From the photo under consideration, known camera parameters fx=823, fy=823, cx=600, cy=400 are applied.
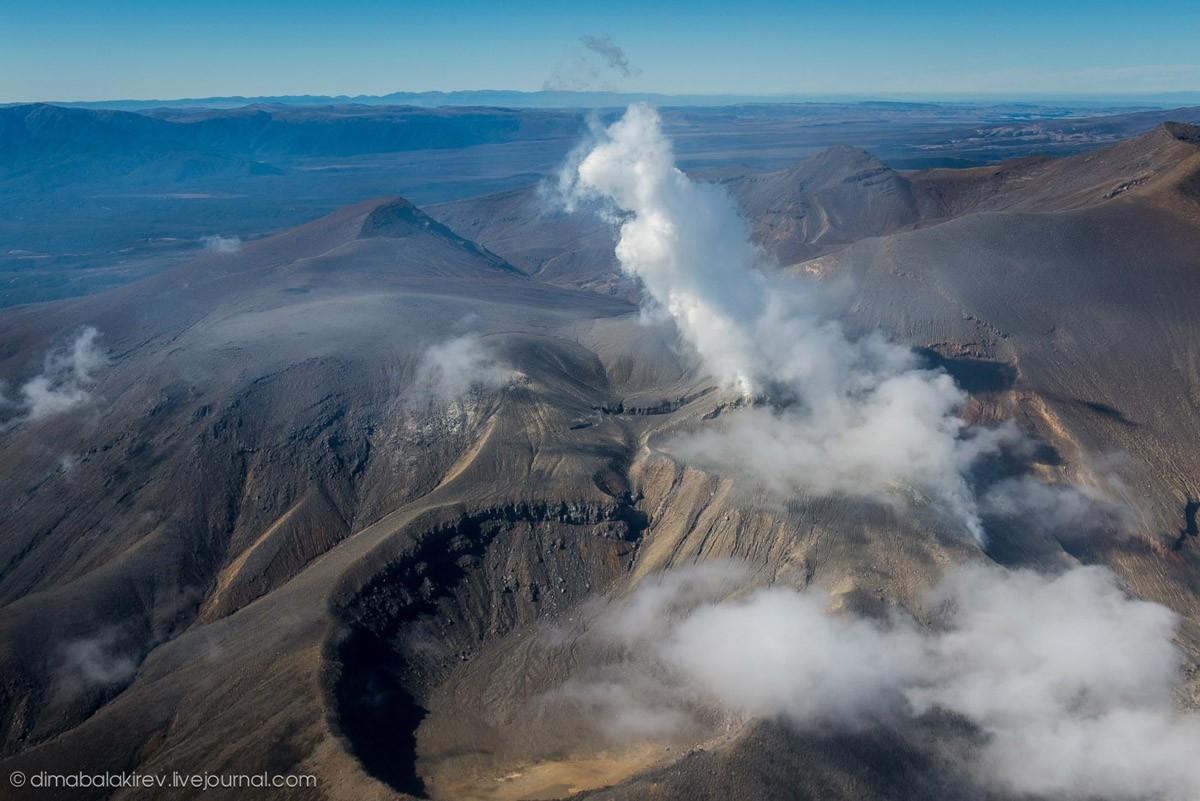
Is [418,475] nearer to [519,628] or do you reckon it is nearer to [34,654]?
[519,628]

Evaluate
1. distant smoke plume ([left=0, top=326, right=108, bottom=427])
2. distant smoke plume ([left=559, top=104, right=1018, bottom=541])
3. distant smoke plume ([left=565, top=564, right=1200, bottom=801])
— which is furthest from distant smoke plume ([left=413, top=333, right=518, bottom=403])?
distant smoke plume ([left=0, top=326, right=108, bottom=427])

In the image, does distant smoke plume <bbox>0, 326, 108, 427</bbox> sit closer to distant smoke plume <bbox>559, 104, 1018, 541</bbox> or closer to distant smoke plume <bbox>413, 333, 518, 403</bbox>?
distant smoke plume <bbox>413, 333, 518, 403</bbox>

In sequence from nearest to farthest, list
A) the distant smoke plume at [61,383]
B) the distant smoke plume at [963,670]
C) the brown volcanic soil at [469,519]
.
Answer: the distant smoke plume at [963,670]
the brown volcanic soil at [469,519]
the distant smoke plume at [61,383]

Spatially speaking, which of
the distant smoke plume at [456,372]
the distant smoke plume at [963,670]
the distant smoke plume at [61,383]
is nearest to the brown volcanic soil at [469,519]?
the distant smoke plume at [456,372]

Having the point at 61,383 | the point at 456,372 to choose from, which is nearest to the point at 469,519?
the point at 456,372

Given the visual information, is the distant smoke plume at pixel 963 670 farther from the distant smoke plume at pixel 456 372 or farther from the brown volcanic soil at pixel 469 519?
the distant smoke plume at pixel 456 372

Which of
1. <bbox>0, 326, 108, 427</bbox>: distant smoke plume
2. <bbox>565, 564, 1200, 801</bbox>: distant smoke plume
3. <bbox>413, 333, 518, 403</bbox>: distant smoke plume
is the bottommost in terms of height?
<bbox>565, 564, 1200, 801</bbox>: distant smoke plume
